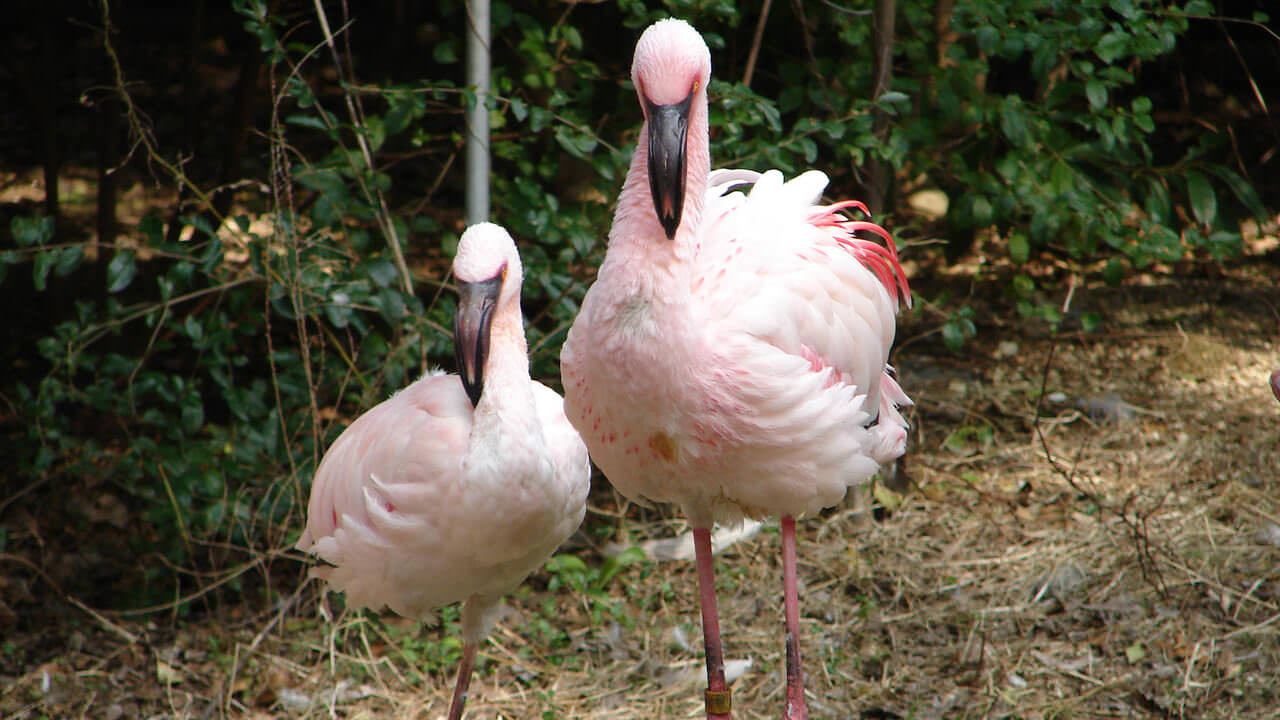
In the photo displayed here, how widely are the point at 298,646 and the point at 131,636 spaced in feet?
1.88

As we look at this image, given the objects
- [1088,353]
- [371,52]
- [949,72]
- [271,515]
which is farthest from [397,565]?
[371,52]

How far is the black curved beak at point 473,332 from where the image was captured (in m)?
2.91

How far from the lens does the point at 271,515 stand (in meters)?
3.82

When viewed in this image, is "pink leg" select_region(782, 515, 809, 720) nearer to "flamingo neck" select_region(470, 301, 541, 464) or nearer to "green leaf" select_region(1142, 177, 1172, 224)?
"flamingo neck" select_region(470, 301, 541, 464)

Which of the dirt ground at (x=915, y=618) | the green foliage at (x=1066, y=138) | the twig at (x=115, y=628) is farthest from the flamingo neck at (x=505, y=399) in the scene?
the green foliage at (x=1066, y=138)

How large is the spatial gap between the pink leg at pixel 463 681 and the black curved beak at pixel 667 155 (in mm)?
1563

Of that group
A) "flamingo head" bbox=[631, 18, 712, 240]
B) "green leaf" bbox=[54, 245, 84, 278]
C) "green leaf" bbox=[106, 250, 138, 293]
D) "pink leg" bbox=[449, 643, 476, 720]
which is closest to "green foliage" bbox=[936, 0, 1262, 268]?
"flamingo head" bbox=[631, 18, 712, 240]

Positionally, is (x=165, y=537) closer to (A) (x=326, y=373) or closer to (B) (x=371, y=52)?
(A) (x=326, y=373)

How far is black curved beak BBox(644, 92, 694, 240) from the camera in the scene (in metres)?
2.38

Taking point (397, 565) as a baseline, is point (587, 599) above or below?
below

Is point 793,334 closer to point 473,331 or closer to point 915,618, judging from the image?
point 473,331

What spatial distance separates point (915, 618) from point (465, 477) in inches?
70.2

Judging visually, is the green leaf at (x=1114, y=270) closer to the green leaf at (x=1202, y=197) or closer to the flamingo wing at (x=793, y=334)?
the green leaf at (x=1202, y=197)

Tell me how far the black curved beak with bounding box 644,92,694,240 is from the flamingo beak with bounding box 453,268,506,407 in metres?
0.70
